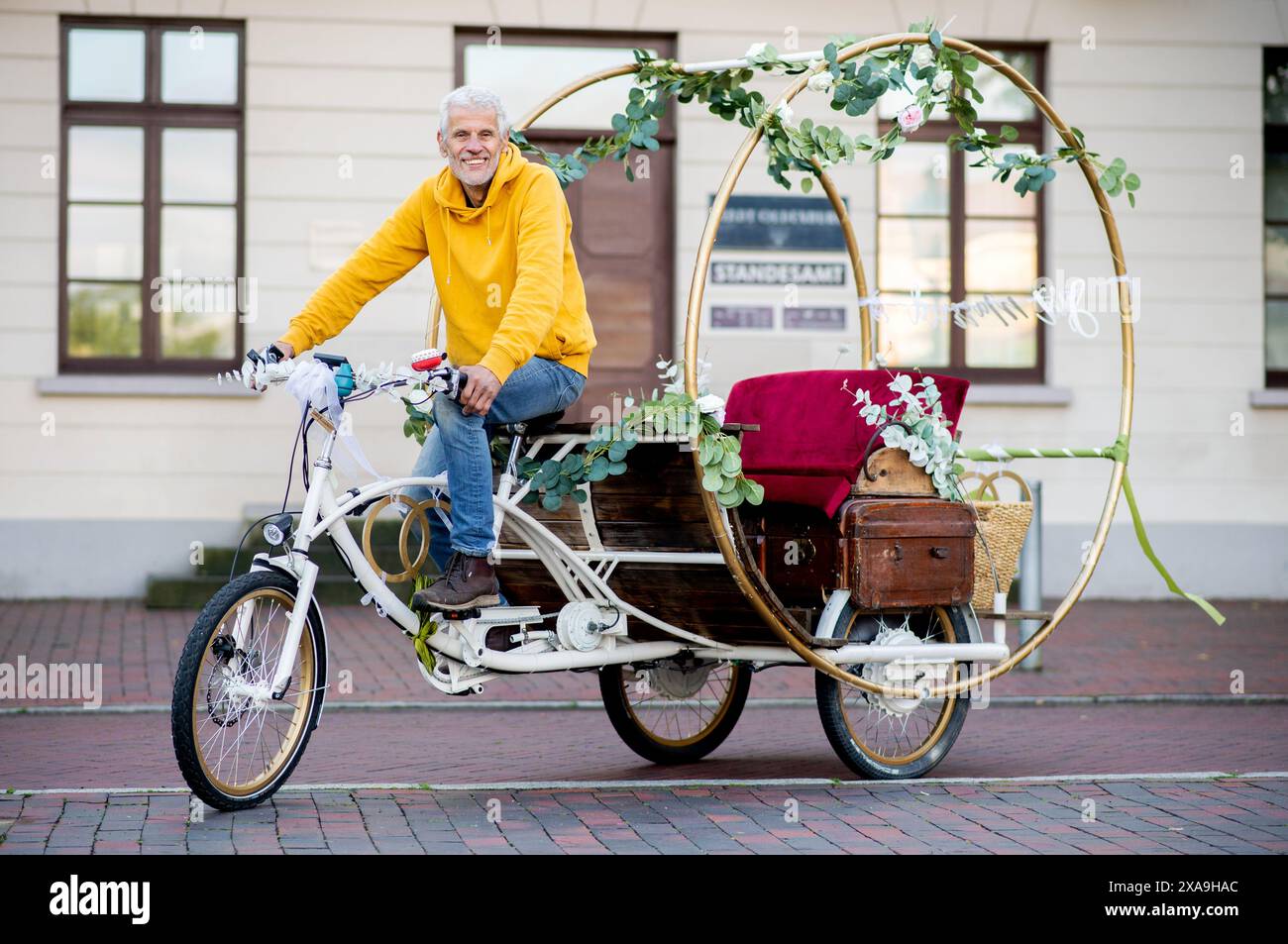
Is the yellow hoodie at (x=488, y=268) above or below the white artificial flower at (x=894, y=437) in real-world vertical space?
above

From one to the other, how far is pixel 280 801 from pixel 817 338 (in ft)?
25.1

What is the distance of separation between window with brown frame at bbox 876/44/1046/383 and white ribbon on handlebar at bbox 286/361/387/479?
7.85m

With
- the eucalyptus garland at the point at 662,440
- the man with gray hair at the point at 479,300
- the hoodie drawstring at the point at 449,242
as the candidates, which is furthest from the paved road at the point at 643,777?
the hoodie drawstring at the point at 449,242

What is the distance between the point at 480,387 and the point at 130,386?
24.6 feet

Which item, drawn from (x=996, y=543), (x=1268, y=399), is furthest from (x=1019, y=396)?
(x=996, y=543)

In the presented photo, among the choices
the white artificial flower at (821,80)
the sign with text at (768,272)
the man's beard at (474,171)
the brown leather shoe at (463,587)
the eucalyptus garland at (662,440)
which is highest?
the sign with text at (768,272)

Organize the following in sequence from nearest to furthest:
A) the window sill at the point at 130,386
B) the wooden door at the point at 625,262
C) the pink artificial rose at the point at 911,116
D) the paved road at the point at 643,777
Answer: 1. the paved road at the point at 643,777
2. the pink artificial rose at the point at 911,116
3. the window sill at the point at 130,386
4. the wooden door at the point at 625,262

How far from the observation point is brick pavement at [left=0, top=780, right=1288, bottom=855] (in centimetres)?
464

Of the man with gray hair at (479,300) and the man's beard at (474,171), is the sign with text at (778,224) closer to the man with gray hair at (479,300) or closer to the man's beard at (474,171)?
the man with gray hair at (479,300)

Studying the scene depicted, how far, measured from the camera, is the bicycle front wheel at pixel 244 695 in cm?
473

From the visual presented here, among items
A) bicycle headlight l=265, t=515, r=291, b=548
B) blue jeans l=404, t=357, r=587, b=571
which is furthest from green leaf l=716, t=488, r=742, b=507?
bicycle headlight l=265, t=515, r=291, b=548

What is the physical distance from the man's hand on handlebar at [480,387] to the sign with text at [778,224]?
7.31 m

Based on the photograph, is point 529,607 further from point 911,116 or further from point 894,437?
point 911,116
